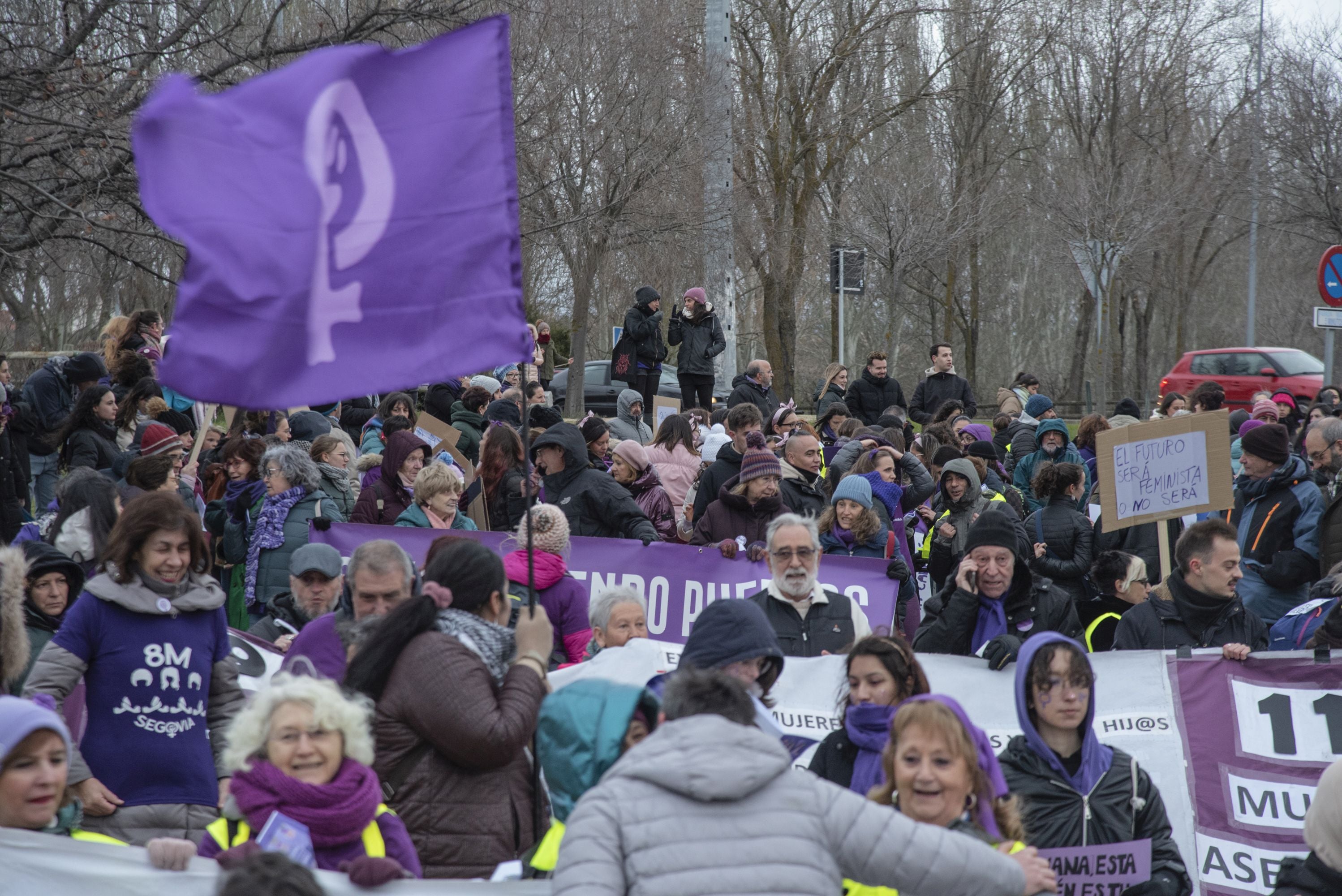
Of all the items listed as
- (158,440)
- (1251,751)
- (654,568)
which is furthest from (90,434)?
(1251,751)

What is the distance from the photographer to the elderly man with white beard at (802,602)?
656cm

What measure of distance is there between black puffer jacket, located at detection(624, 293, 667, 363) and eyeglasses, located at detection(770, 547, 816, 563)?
38.1ft

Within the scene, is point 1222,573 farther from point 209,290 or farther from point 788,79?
point 788,79

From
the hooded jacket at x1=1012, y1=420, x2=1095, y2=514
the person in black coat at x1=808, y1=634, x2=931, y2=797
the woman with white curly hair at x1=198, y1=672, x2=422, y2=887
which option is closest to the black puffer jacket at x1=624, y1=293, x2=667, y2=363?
the hooded jacket at x1=1012, y1=420, x2=1095, y2=514

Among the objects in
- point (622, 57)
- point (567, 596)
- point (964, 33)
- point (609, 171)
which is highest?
point (964, 33)

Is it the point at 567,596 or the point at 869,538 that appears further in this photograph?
the point at 869,538

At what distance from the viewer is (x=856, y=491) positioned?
8.47 metres

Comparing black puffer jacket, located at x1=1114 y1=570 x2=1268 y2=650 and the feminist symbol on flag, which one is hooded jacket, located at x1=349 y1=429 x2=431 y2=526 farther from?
the feminist symbol on flag

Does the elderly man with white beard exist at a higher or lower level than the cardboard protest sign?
lower

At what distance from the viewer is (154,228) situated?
11320 millimetres

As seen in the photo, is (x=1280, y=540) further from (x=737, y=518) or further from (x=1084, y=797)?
(x=1084, y=797)

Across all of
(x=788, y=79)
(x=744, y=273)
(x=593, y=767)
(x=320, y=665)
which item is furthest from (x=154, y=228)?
(x=744, y=273)

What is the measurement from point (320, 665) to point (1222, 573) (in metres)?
3.92

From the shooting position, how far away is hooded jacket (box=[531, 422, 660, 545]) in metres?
9.12
